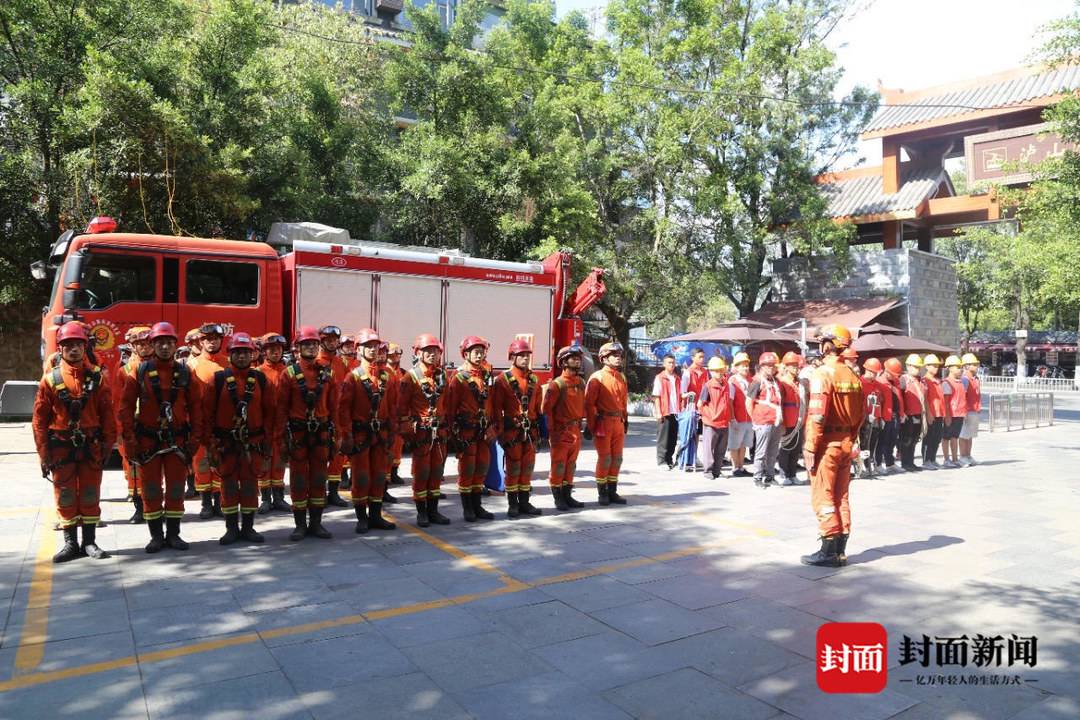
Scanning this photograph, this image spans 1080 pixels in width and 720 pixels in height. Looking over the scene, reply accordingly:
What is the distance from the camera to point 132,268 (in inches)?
376

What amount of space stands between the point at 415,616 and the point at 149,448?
2.82 meters

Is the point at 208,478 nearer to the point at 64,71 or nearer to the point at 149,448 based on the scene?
the point at 149,448

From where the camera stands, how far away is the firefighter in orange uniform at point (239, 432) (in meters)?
6.22

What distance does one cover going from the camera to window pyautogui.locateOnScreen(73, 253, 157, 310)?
9281 mm

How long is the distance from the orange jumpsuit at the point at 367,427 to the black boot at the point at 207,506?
5.36ft

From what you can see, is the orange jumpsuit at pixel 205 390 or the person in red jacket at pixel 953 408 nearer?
the orange jumpsuit at pixel 205 390

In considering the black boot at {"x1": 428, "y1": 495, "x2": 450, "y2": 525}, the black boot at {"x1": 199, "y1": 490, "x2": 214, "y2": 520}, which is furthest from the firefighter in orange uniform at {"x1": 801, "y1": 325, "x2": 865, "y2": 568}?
the black boot at {"x1": 199, "y1": 490, "x2": 214, "y2": 520}

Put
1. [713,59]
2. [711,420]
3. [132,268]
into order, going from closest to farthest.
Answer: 1. [132,268]
2. [711,420]
3. [713,59]

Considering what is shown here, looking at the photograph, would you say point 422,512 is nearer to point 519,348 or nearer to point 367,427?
point 367,427

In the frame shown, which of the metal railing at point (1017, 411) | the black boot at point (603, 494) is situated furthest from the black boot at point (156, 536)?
the metal railing at point (1017, 411)

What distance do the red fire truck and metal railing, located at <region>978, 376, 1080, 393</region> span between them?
29886 mm

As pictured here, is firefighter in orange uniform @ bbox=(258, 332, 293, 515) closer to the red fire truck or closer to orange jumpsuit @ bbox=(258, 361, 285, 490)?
orange jumpsuit @ bbox=(258, 361, 285, 490)

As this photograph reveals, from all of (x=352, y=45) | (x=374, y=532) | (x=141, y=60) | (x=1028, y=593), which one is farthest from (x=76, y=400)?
(x=352, y=45)

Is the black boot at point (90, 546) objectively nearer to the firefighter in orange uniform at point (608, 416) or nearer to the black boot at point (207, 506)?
the black boot at point (207, 506)
